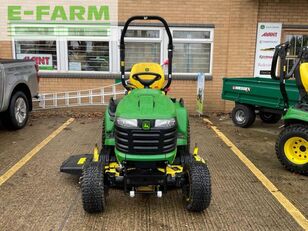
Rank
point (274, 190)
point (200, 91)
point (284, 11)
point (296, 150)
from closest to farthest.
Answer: point (274, 190) → point (296, 150) → point (200, 91) → point (284, 11)

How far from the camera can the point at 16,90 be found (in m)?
7.76

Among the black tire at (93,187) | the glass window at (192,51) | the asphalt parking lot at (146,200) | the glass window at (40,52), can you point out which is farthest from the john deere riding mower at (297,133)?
the glass window at (40,52)

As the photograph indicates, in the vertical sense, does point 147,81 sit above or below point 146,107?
above

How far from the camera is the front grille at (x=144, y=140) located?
3.63 metres

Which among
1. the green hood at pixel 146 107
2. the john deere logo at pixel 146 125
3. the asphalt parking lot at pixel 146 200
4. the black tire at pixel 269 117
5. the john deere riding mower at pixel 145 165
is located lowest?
the asphalt parking lot at pixel 146 200

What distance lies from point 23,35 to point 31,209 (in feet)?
22.2

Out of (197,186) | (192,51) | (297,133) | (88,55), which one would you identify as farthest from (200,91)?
(197,186)

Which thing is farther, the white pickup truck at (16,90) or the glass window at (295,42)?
the glass window at (295,42)

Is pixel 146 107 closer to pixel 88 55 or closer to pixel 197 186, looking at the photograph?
pixel 197 186

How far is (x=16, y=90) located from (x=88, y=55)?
258 cm

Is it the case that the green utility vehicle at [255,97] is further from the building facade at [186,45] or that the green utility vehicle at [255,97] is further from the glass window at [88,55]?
the glass window at [88,55]

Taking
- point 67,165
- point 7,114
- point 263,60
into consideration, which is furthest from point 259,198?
point 263,60

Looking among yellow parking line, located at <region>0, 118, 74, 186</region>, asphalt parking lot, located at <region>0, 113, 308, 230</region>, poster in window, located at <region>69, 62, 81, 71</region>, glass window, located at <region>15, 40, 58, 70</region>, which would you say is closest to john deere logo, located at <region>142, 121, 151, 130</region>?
asphalt parking lot, located at <region>0, 113, 308, 230</region>

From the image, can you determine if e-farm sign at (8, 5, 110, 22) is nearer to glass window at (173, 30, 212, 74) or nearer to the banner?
glass window at (173, 30, 212, 74)
